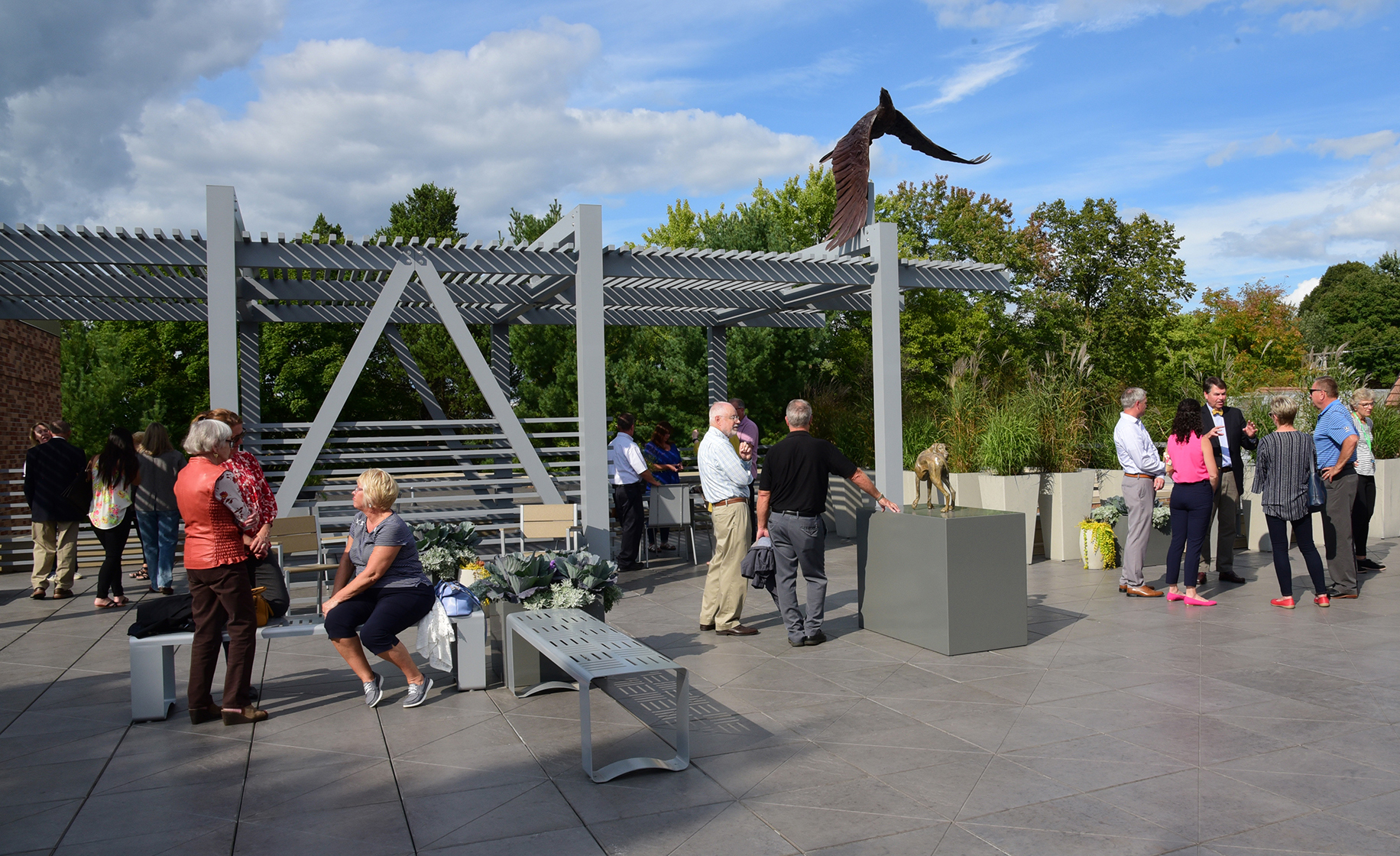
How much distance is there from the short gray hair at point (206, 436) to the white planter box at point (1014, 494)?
7.12 metres

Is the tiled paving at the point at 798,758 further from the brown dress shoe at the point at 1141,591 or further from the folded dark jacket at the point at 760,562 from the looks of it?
the brown dress shoe at the point at 1141,591

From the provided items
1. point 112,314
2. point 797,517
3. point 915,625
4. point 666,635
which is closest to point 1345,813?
point 915,625

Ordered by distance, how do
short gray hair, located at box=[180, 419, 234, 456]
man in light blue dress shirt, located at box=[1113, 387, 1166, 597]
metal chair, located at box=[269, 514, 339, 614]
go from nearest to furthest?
1. short gray hair, located at box=[180, 419, 234, 456]
2. metal chair, located at box=[269, 514, 339, 614]
3. man in light blue dress shirt, located at box=[1113, 387, 1166, 597]

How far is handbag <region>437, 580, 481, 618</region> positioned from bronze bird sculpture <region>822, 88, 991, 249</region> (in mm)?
6508

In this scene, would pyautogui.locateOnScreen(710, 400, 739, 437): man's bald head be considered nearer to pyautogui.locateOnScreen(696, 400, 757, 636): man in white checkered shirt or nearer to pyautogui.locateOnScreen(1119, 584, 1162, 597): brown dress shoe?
pyautogui.locateOnScreen(696, 400, 757, 636): man in white checkered shirt

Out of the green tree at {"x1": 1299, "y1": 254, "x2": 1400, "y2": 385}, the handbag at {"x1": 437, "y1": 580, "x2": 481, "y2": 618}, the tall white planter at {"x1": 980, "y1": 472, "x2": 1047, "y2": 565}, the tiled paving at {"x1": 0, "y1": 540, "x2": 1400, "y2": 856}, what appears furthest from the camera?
the green tree at {"x1": 1299, "y1": 254, "x2": 1400, "y2": 385}

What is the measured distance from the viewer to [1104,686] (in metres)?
5.01

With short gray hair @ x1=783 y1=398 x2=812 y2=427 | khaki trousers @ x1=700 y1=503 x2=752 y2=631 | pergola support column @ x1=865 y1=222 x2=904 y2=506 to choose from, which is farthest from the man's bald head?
pergola support column @ x1=865 y1=222 x2=904 y2=506

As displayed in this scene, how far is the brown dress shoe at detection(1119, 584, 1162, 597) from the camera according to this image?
7.53m

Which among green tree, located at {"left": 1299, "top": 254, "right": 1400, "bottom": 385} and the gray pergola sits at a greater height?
green tree, located at {"left": 1299, "top": 254, "right": 1400, "bottom": 385}

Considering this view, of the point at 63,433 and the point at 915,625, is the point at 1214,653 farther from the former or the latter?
the point at 63,433

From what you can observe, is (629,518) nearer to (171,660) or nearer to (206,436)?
(171,660)

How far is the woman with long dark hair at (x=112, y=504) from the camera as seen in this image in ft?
26.3

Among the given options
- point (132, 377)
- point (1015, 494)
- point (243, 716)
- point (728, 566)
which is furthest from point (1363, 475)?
point (132, 377)
